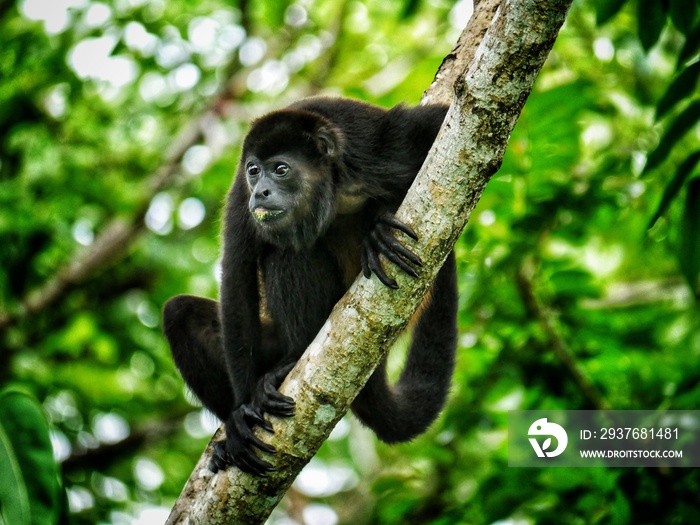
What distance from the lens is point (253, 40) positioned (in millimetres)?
6793

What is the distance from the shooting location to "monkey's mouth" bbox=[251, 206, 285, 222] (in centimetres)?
359

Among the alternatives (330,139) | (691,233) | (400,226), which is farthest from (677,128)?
(330,139)

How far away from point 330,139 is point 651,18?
1501 millimetres

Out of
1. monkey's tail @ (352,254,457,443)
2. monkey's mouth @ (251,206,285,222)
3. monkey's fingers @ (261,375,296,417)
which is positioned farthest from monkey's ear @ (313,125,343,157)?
monkey's fingers @ (261,375,296,417)

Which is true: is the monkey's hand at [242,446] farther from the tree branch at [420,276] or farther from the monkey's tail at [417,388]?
the monkey's tail at [417,388]

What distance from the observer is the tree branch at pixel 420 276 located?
2283 millimetres

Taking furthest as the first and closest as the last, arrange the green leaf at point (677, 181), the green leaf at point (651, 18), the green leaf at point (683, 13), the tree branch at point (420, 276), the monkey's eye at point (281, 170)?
1. the monkey's eye at point (281, 170)
2. the green leaf at point (651, 18)
3. the green leaf at point (683, 13)
4. the green leaf at point (677, 181)
5. the tree branch at point (420, 276)

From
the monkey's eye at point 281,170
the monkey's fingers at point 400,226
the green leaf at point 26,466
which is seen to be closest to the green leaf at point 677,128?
the monkey's fingers at point 400,226

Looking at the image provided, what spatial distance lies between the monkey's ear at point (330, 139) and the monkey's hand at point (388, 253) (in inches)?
38.3

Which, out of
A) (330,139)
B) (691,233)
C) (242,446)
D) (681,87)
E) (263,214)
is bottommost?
(242,446)

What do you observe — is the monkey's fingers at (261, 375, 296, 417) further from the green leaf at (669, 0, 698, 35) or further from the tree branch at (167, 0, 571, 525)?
the green leaf at (669, 0, 698, 35)

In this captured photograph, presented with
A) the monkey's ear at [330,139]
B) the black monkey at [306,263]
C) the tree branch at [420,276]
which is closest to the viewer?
the tree branch at [420,276]

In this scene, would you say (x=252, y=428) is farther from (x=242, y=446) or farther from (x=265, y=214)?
(x=265, y=214)

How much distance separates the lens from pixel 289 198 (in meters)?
3.73
